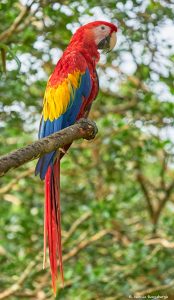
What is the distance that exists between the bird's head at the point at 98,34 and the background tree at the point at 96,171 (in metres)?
0.28

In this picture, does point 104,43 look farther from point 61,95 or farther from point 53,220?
point 53,220

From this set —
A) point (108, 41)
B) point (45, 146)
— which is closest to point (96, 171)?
point (108, 41)

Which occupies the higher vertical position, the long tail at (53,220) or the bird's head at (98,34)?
the bird's head at (98,34)

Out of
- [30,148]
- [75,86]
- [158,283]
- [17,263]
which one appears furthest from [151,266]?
[30,148]

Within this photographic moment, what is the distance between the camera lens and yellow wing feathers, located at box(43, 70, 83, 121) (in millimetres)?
2385

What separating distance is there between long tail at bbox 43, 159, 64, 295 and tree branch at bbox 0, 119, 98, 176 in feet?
0.83

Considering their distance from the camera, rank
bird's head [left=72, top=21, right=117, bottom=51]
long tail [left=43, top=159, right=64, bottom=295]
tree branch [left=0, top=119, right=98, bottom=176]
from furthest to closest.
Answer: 1. bird's head [left=72, top=21, right=117, bottom=51]
2. long tail [left=43, top=159, right=64, bottom=295]
3. tree branch [left=0, top=119, right=98, bottom=176]

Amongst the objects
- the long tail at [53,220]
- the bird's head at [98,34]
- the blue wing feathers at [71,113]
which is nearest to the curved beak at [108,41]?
the bird's head at [98,34]

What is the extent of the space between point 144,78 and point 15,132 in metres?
0.69

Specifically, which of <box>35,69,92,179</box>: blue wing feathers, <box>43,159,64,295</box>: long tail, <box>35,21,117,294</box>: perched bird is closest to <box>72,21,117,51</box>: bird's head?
<box>35,21,117,294</box>: perched bird

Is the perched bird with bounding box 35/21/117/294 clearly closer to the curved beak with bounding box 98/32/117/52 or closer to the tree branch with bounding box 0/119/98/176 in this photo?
the curved beak with bounding box 98/32/117/52

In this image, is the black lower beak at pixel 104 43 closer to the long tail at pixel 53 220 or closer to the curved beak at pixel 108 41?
the curved beak at pixel 108 41

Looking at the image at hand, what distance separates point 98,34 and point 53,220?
787 millimetres

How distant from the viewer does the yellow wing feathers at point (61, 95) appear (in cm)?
238
